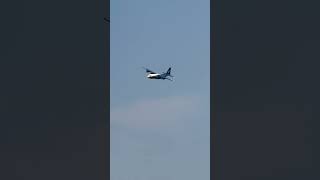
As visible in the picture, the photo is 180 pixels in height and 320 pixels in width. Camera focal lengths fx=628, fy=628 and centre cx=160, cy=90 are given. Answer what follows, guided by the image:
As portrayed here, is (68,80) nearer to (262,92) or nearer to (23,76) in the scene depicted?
(23,76)

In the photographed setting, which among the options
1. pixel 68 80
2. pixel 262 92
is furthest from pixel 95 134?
pixel 262 92

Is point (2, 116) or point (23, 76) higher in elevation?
point (23, 76)

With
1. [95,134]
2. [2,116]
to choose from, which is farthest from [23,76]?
[95,134]

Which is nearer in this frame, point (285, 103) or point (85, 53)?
point (285, 103)

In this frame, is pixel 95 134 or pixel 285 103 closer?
pixel 285 103

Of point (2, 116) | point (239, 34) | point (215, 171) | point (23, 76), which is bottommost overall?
point (215, 171)

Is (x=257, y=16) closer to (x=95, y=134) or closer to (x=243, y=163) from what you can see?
(x=243, y=163)

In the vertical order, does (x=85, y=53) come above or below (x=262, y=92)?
above
